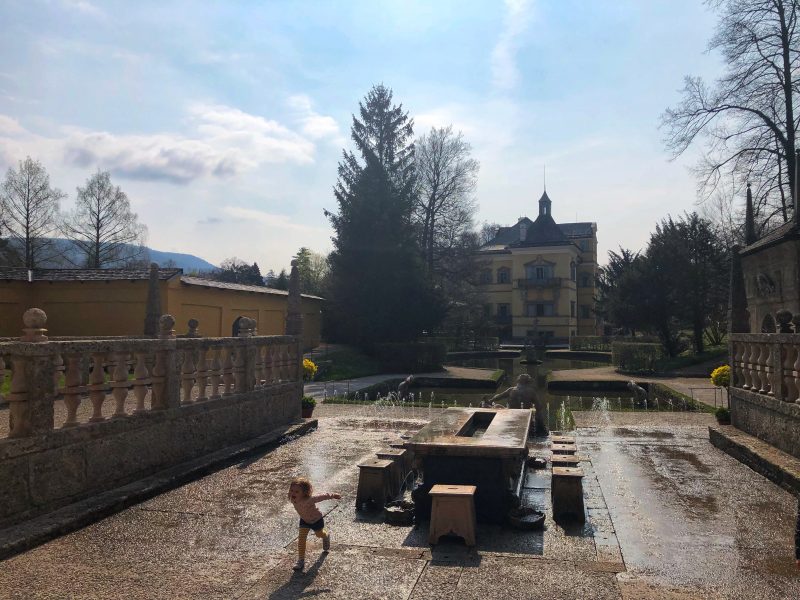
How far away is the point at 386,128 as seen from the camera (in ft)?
134

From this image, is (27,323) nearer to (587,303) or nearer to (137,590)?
(137,590)

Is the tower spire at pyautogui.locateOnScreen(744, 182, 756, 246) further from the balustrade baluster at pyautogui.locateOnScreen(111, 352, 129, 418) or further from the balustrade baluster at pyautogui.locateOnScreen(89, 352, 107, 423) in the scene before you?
the balustrade baluster at pyautogui.locateOnScreen(89, 352, 107, 423)

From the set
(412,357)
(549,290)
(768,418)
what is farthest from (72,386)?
(549,290)

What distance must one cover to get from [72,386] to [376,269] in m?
29.4

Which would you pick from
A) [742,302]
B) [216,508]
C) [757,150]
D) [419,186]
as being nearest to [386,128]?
[419,186]

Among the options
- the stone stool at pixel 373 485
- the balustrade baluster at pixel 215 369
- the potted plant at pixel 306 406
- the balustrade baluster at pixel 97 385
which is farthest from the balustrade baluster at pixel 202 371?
A: the potted plant at pixel 306 406

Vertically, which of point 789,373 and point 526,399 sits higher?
point 789,373

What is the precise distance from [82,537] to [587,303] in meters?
70.7

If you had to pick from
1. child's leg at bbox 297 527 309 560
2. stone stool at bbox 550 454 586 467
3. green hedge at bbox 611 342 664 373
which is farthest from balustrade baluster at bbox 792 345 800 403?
green hedge at bbox 611 342 664 373

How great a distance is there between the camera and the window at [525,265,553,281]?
67.8 metres

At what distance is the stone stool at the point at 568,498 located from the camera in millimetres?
6418

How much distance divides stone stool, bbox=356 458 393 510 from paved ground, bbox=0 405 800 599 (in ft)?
0.71

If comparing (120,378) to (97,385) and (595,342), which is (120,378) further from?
(595,342)

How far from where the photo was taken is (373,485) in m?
6.85
